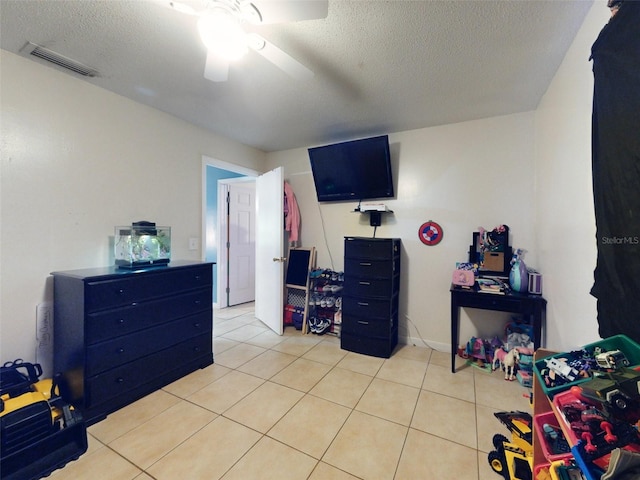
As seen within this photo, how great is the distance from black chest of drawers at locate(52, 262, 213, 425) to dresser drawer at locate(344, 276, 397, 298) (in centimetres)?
148

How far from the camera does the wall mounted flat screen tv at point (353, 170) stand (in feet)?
9.29

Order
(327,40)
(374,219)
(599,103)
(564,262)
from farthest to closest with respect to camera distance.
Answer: (374,219), (564,262), (327,40), (599,103)

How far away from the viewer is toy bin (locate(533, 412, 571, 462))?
3.07ft

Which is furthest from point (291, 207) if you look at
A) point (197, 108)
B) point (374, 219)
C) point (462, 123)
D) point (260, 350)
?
point (462, 123)

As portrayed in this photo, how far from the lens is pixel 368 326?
2.67 meters

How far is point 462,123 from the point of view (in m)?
2.68

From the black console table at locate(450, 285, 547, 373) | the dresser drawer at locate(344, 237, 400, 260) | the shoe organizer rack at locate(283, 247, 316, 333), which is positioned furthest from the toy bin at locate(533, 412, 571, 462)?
the shoe organizer rack at locate(283, 247, 316, 333)

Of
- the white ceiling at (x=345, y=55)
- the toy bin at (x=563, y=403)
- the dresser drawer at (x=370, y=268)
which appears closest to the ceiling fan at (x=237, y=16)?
the white ceiling at (x=345, y=55)

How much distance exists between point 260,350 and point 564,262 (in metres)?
2.63

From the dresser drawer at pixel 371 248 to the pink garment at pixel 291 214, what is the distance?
98cm

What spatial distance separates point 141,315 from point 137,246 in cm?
60

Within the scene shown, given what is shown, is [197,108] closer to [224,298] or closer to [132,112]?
[132,112]

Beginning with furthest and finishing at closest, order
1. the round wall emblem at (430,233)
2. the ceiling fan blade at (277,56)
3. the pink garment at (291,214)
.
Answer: the pink garment at (291,214) < the round wall emblem at (430,233) < the ceiling fan blade at (277,56)

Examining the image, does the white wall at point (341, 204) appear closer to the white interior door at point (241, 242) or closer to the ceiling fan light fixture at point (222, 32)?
the white interior door at point (241, 242)
